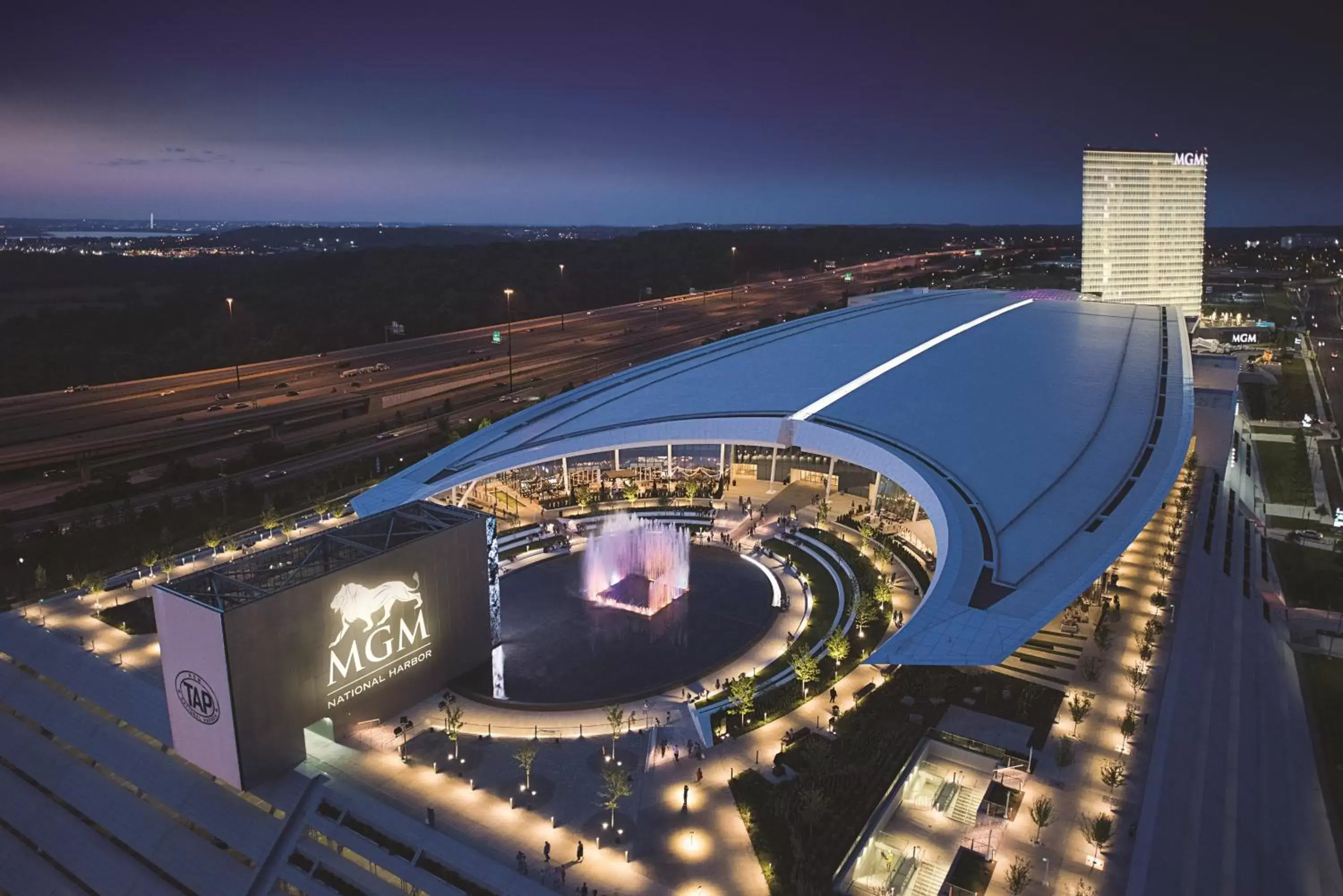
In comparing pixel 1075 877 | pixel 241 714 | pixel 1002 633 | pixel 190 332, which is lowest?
pixel 1075 877

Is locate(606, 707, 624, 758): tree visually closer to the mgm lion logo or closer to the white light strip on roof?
the mgm lion logo

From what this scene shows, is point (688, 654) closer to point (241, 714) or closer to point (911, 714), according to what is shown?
point (911, 714)

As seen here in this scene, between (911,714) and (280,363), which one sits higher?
(280,363)

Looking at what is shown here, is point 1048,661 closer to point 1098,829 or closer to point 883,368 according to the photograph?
point 1098,829

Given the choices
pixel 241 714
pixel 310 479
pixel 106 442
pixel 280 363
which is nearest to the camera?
pixel 241 714

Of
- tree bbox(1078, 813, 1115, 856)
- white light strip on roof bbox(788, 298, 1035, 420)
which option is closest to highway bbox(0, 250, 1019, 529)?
white light strip on roof bbox(788, 298, 1035, 420)

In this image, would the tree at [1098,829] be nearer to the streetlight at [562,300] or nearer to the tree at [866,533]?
the tree at [866,533]

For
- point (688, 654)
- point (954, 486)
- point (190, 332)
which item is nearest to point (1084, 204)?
point (954, 486)

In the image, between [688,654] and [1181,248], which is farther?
[1181,248]
